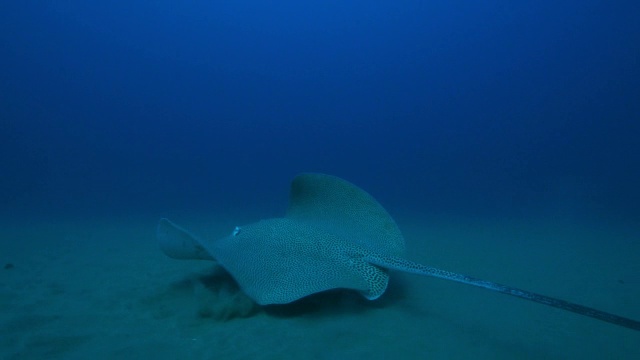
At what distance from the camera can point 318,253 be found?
3.53m

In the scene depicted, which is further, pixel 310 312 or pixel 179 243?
pixel 179 243

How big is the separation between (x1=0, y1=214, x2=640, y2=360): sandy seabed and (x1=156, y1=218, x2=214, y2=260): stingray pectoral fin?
486 mm

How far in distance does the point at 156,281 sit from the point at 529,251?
5240 millimetres

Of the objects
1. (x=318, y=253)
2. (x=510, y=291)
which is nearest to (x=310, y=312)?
(x=318, y=253)

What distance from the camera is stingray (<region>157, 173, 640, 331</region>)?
303cm

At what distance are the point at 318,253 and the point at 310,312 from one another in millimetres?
576

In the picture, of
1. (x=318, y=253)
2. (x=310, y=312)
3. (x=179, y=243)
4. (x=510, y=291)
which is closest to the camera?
(x=510, y=291)

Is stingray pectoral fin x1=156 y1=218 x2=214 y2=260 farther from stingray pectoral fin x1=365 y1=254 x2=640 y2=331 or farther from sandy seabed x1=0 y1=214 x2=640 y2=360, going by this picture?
stingray pectoral fin x1=365 y1=254 x2=640 y2=331

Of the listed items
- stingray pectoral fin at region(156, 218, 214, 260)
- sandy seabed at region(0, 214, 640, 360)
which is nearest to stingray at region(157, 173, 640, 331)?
stingray pectoral fin at region(156, 218, 214, 260)

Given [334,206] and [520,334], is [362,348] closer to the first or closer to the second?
[520,334]

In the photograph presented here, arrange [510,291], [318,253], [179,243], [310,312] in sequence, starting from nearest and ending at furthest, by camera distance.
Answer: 1. [510,291]
2. [310,312]
3. [179,243]
4. [318,253]

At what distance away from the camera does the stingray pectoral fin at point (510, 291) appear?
192cm

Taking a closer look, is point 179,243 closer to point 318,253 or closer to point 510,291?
point 318,253

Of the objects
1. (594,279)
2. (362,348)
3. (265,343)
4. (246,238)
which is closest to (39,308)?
(246,238)
